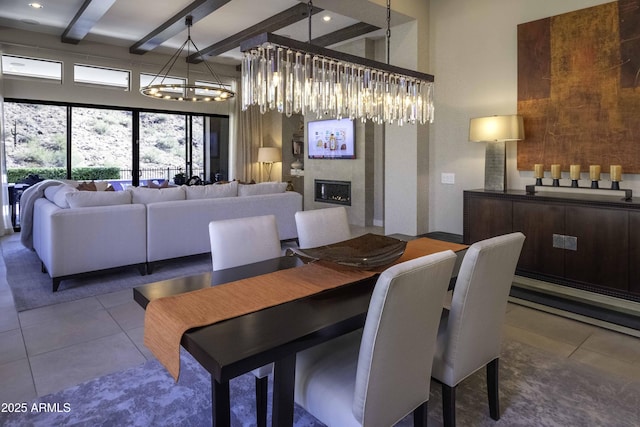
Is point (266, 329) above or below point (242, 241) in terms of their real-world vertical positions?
below

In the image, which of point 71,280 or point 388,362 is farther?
point 71,280

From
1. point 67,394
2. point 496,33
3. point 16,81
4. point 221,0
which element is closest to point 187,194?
point 221,0

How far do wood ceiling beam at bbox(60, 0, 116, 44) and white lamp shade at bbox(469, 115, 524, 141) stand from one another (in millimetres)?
4649

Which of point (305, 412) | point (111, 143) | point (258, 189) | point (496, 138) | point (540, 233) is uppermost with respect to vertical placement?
point (111, 143)

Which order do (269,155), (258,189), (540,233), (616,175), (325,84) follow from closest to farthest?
1. (325,84)
2. (616,175)
3. (540,233)
4. (258,189)
5. (269,155)

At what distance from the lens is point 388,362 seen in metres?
1.41

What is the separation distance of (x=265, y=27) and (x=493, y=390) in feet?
19.6

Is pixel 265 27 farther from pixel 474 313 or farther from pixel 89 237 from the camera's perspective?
pixel 474 313

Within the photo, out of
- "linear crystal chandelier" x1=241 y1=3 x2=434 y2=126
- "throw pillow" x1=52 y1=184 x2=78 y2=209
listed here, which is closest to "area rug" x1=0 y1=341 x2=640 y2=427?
"linear crystal chandelier" x1=241 y1=3 x2=434 y2=126

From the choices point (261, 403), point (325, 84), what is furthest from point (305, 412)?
point (325, 84)

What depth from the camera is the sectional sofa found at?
13.1ft

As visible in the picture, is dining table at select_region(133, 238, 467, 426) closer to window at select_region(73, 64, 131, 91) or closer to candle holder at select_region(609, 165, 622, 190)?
candle holder at select_region(609, 165, 622, 190)

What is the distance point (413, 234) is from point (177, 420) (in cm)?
348

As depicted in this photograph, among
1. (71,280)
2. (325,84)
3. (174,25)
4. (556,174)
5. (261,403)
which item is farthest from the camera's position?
(174,25)
